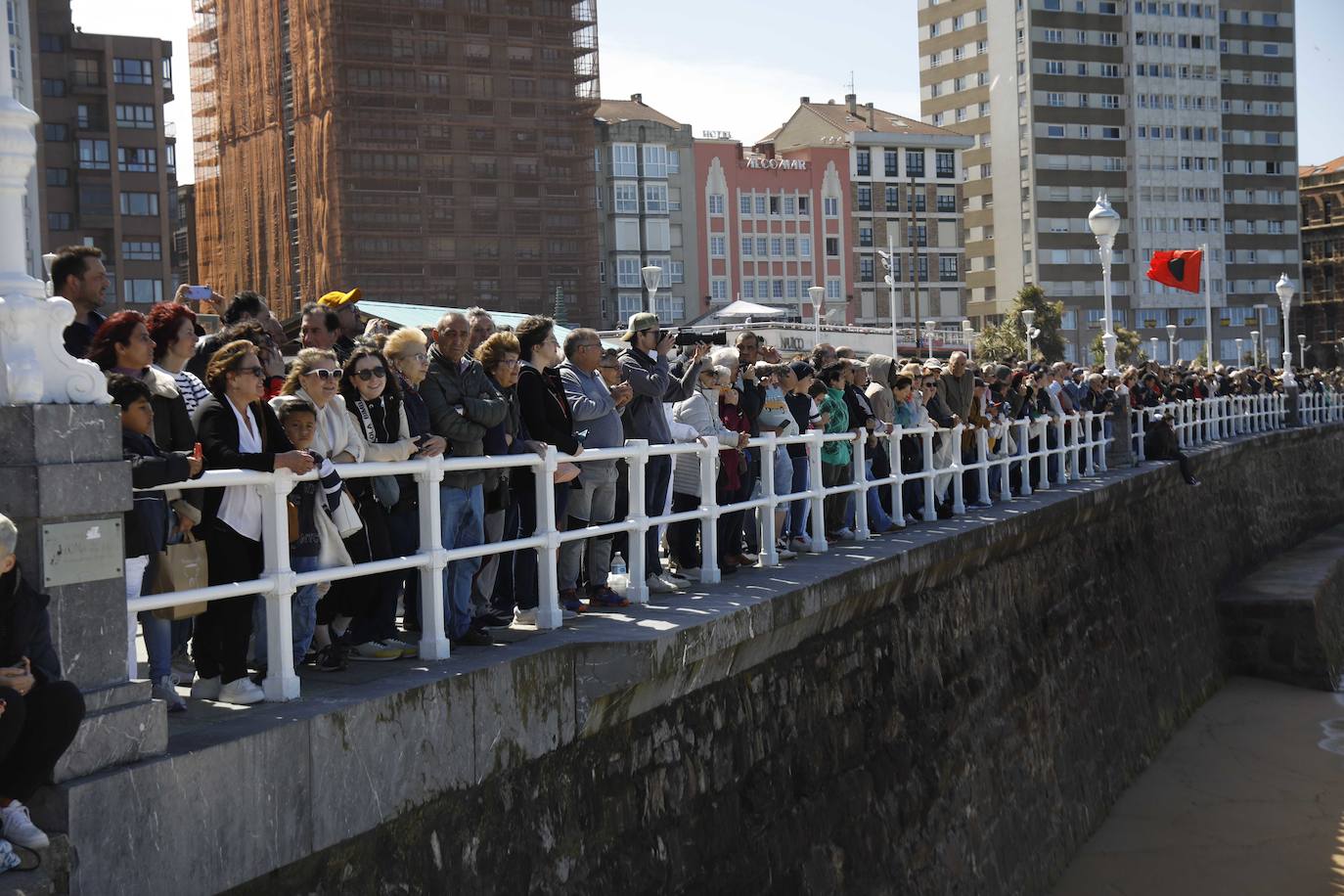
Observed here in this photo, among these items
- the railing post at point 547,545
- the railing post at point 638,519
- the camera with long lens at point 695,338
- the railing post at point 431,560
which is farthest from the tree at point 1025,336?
the railing post at point 431,560

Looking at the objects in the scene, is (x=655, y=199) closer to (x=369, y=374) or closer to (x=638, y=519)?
(x=638, y=519)

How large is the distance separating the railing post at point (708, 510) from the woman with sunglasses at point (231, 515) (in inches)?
143

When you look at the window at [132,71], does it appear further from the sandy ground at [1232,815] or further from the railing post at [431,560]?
the railing post at [431,560]

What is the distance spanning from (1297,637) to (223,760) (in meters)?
21.9

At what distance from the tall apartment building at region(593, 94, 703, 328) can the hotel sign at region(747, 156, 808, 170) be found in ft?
15.5

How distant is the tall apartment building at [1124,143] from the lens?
10838 cm

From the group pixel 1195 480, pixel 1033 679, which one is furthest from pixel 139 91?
pixel 1033 679

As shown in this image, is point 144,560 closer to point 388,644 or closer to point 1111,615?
point 388,644

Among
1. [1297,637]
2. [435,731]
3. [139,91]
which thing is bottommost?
[1297,637]

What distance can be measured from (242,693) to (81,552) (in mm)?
1256

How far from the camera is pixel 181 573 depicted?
5.61 metres

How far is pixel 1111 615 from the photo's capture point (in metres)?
18.2

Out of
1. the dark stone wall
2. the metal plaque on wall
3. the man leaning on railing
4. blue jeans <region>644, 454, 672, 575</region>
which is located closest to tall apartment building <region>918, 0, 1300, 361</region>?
the dark stone wall

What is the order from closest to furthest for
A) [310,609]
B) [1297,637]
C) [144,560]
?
[144,560]
[310,609]
[1297,637]
